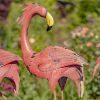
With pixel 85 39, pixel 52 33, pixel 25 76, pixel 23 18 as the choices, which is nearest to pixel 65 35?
pixel 52 33

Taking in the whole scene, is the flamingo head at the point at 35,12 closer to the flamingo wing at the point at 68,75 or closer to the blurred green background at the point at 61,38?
the flamingo wing at the point at 68,75

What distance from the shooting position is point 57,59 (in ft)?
8.16

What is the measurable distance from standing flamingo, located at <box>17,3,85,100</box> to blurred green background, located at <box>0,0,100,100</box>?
0.62 metres

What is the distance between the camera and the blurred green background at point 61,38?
398cm

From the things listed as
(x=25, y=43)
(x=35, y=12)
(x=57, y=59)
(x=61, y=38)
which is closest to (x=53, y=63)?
(x=57, y=59)

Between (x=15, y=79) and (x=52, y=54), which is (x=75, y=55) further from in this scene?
(x=15, y=79)

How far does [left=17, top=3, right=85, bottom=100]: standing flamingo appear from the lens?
2.46 m

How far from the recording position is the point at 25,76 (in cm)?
411

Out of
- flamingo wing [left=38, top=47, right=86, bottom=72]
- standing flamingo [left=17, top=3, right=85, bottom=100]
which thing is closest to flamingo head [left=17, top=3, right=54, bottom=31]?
standing flamingo [left=17, top=3, right=85, bottom=100]

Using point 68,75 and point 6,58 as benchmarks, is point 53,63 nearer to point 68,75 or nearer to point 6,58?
point 68,75

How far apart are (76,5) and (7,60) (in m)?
5.66

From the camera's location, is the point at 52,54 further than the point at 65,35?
No

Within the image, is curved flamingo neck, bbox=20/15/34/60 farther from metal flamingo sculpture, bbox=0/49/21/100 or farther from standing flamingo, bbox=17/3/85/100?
metal flamingo sculpture, bbox=0/49/21/100

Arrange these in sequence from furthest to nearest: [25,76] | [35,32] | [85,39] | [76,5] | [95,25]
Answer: [76,5]
[35,32]
[95,25]
[85,39]
[25,76]
